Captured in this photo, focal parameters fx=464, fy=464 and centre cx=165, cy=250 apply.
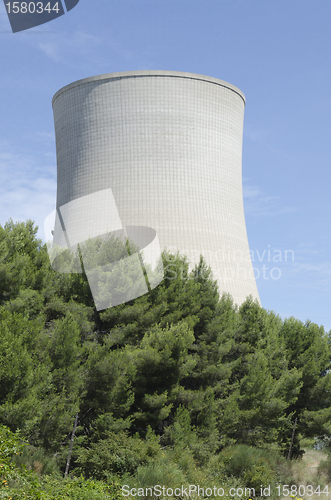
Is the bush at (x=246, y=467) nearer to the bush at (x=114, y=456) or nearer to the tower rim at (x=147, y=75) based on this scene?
the bush at (x=114, y=456)

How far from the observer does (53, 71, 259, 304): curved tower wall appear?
13484 millimetres

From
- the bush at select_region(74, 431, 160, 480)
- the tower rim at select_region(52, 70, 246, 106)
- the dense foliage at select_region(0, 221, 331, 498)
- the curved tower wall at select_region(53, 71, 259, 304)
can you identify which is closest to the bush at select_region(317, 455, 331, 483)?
the dense foliage at select_region(0, 221, 331, 498)

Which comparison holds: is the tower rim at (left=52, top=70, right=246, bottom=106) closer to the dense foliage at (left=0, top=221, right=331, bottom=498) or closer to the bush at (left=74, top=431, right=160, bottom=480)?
the dense foliage at (left=0, top=221, right=331, bottom=498)

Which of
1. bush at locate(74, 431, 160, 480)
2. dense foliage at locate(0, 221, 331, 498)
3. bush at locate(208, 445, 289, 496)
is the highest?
dense foliage at locate(0, 221, 331, 498)

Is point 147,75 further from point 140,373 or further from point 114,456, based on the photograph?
point 114,456

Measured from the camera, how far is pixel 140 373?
1058 centimetres

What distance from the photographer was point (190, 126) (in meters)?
14.1

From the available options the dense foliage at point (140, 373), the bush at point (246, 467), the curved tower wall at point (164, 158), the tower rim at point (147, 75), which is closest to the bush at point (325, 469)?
the dense foliage at point (140, 373)

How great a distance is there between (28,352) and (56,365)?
0.85 m

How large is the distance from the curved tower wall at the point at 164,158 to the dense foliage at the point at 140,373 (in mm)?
1117

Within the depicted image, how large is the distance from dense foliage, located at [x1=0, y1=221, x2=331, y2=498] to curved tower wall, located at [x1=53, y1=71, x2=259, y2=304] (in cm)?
112

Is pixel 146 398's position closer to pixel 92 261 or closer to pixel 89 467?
pixel 89 467

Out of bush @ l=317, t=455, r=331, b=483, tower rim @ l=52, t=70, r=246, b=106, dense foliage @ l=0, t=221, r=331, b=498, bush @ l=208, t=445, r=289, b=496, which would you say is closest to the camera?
dense foliage @ l=0, t=221, r=331, b=498

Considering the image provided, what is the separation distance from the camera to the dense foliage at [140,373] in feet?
28.4
